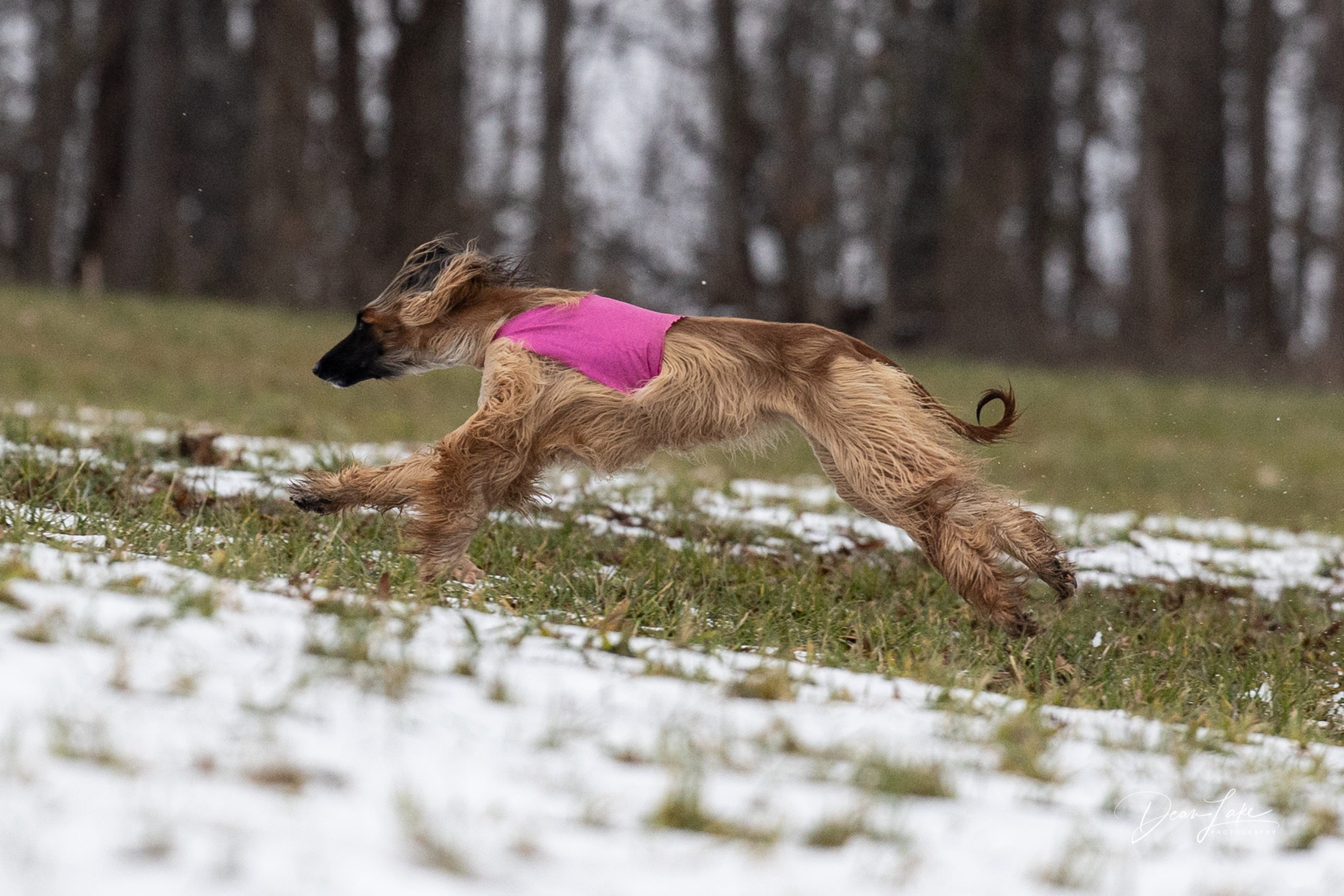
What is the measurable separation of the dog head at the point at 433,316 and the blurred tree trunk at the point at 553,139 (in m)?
13.7

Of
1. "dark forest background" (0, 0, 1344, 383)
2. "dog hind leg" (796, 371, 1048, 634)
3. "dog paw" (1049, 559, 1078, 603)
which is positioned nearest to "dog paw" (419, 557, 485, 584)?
"dog hind leg" (796, 371, 1048, 634)

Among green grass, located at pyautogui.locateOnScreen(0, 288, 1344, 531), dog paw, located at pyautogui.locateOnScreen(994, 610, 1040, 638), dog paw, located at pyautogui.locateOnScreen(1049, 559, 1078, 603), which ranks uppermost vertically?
dog paw, located at pyautogui.locateOnScreen(1049, 559, 1078, 603)

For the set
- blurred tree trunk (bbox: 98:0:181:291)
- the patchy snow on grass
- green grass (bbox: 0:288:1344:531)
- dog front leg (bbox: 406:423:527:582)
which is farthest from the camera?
blurred tree trunk (bbox: 98:0:181:291)

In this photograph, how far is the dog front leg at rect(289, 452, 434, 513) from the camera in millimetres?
4191

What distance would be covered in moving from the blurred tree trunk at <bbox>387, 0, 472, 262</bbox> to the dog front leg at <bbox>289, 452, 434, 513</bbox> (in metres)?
17.0

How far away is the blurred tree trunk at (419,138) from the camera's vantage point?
20984mm

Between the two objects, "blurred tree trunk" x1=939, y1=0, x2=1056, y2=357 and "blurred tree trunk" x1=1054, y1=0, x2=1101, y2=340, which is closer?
"blurred tree trunk" x1=939, y1=0, x2=1056, y2=357

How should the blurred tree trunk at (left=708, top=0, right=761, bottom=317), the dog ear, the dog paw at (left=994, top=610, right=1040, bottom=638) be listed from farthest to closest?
the blurred tree trunk at (left=708, top=0, right=761, bottom=317), the dog ear, the dog paw at (left=994, top=610, right=1040, bottom=638)

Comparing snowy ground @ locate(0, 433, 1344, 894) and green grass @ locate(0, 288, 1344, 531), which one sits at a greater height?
snowy ground @ locate(0, 433, 1344, 894)

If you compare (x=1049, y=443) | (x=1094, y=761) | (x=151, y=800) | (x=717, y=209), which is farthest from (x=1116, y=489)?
(x=717, y=209)

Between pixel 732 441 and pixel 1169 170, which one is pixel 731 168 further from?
pixel 732 441

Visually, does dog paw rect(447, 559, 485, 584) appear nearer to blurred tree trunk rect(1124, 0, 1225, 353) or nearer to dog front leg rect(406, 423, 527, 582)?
dog front leg rect(406, 423, 527, 582)

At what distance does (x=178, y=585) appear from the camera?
323 cm

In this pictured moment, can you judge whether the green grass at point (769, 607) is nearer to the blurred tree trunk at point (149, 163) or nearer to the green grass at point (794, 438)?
the green grass at point (794, 438)
